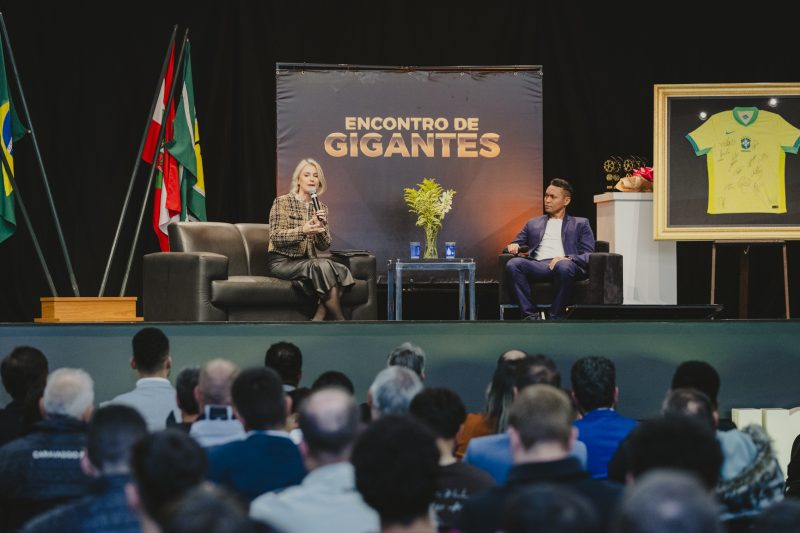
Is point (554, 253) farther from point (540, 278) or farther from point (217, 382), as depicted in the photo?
point (217, 382)

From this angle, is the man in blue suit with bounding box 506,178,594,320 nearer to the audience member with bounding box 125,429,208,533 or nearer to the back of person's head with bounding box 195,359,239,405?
the back of person's head with bounding box 195,359,239,405

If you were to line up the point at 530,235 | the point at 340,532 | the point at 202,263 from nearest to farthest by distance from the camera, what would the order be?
the point at 340,532 < the point at 202,263 < the point at 530,235

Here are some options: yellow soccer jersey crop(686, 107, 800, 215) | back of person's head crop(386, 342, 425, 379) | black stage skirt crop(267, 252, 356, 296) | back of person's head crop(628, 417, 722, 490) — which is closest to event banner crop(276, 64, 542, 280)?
yellow soccer jersey crop(686, 107, 800, 215)

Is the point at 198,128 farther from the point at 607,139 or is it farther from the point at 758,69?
the point at 758,69

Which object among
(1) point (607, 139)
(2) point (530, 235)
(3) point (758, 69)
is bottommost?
(2) point (530, 235)

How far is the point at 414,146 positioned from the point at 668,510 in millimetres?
6783

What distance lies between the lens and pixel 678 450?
5.93ft

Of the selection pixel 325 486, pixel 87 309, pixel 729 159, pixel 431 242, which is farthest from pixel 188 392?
pixel 729 159

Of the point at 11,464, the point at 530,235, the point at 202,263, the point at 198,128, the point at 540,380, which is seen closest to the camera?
the point at 11,464

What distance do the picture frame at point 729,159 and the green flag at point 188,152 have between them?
320cm

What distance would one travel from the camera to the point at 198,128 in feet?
26.7

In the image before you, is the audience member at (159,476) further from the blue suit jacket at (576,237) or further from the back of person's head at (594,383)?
the blue suit jacket at (576,237)

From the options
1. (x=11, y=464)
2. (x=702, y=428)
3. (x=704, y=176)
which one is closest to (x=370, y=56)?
(x=704, y=176)

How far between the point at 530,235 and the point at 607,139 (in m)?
1.58
